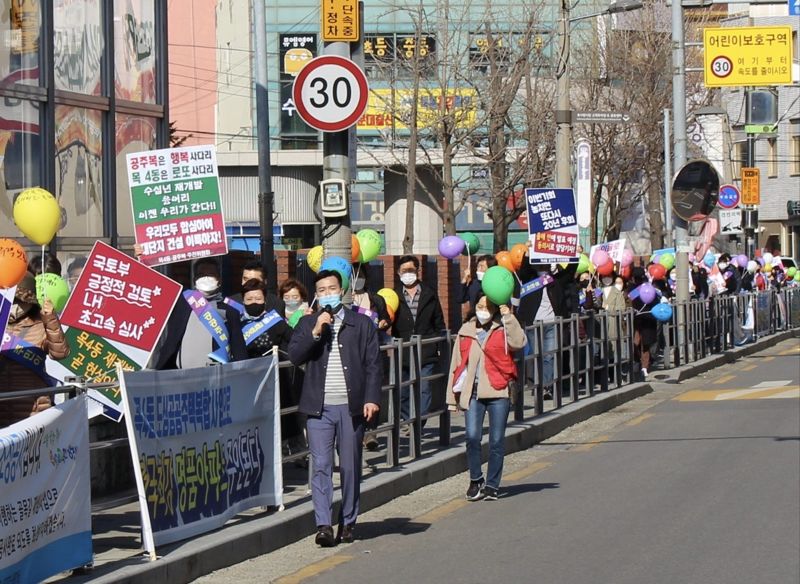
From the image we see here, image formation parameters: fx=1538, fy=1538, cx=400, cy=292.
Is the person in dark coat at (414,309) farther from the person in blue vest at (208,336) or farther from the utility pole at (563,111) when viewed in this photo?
the utility pole at (563,111)

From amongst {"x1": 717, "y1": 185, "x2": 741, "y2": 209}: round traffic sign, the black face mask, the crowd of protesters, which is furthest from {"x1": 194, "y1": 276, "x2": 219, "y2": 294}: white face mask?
{"x1": 717, "y1": 185, "x2": 741, "y2": 209}: round traffic sign

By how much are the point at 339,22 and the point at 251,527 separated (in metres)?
4.67

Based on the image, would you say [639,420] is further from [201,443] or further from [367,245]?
[201,443]

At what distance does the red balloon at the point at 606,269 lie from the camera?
2383 centimetres

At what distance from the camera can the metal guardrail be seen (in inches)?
515

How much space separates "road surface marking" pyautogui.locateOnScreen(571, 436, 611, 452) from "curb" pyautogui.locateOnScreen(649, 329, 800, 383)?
8.10 meters

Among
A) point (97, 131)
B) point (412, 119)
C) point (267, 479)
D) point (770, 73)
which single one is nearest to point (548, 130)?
point (412, 119)

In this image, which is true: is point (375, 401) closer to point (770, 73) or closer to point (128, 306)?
point (128, 306)

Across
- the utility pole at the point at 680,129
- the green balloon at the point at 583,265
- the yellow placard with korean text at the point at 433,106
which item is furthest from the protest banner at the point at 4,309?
the yellow placard with korean text at the point at 433,106

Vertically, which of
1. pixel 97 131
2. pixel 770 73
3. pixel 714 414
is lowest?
pixel 714 414

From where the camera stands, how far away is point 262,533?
9.96 metres

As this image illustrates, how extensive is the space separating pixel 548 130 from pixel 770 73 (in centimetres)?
836

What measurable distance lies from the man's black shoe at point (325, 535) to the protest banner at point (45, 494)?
2075mm

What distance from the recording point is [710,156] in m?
64.6
